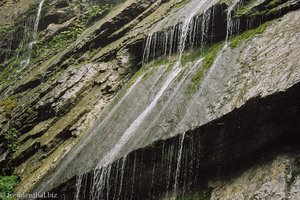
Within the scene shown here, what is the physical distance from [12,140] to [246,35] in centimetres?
877

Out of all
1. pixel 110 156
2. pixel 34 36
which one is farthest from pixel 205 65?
pixel 34 36

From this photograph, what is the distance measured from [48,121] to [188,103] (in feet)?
20.9

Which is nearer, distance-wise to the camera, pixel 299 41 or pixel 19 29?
pixel 299 41

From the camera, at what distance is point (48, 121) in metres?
13.0

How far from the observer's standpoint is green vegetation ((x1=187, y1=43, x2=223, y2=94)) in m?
8.67

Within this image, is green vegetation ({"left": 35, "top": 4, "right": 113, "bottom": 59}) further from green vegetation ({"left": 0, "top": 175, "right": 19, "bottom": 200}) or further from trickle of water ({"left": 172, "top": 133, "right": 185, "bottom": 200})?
trickle of water ({"left": 172, "top": 133, "right": 185, "bottom": 200})

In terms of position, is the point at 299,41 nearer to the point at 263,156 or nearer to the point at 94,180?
the point at 263,156

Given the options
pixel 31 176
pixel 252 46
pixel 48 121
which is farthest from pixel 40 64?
pixel 252 46

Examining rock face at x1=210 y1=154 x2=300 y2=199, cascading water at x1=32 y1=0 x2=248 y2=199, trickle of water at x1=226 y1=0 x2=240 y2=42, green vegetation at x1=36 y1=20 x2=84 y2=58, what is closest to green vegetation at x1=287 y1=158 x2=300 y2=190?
rock face at x1=210 y1=154 x2=300 y2=199

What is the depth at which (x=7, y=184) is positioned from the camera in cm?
1140

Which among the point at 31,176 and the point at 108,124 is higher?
the point at 108,124

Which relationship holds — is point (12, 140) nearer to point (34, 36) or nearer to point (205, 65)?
point (205, 65)

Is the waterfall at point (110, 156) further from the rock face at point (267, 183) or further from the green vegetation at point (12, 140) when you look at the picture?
the green vegetation at point (12, 140)

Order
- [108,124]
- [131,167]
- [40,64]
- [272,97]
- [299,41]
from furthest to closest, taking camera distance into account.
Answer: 1. [40,64]
2. [108,124]
3. [131,167]
4. [299,41]
5. [272,97]
